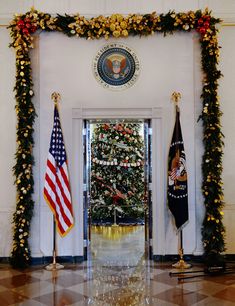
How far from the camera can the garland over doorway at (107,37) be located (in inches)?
245

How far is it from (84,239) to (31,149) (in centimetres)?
171

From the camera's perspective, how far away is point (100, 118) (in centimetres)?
654

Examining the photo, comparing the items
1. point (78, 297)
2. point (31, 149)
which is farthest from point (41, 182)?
point (78, 297)

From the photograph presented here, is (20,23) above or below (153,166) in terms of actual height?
above

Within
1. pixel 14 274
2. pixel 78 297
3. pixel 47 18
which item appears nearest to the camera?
pixel 78 297

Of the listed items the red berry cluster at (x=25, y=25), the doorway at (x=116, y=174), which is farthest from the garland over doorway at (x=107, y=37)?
the doorway at (x=116, y=174)

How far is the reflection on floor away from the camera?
4.52 metres

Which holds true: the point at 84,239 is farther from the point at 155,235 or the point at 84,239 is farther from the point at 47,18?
the point at 47,18

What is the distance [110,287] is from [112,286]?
0.05m

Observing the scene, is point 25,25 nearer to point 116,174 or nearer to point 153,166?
point 153,166

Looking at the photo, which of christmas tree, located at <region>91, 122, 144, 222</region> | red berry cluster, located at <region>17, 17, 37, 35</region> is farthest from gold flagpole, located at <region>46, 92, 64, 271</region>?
christmas tree, located at <region>91, 122, 144, 222</region>

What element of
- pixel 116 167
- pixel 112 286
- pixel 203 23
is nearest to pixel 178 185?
pixel 112 286

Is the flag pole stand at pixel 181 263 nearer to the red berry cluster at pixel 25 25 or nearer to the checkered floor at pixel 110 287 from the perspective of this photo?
the checkered floor at pixel 110 287

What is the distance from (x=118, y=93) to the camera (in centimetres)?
654
